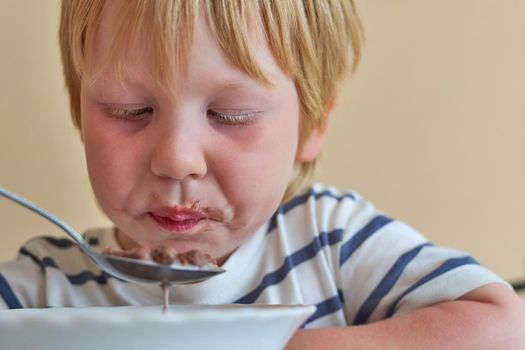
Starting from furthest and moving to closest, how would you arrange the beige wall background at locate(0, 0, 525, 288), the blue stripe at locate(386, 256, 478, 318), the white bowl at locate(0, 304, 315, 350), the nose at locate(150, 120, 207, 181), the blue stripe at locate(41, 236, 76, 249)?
the beige wall background at locate(0, 0, 525, 288), the blue stripe at locate(41, 236, 76, 249), the blue stripe at locate(386, 256, 478, 318), the nose at locate(150, 120, 207, 181), the white bowl at locate(0, 304, 315, 350)

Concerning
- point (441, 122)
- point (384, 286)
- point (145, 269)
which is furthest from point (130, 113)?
point (441, 122)

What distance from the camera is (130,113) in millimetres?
626

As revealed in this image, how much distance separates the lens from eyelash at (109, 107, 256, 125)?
622 mm

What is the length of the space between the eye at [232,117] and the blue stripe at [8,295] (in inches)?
11.1

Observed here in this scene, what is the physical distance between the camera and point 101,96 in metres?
0.63

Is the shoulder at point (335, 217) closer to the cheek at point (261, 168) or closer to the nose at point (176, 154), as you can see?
the cheek at point (261, 168)

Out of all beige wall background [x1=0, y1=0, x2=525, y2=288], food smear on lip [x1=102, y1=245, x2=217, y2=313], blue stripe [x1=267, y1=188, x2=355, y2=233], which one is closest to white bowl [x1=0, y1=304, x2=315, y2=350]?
food smear on lip [x1=102, y1=245, x2=217, y2=313]

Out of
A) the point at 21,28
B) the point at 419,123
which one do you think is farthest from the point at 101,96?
the point at 419,123

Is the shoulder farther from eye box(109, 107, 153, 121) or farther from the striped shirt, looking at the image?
eye box(109, 107, 153, 121)

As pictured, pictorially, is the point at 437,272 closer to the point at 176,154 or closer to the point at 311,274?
the point at 311,274

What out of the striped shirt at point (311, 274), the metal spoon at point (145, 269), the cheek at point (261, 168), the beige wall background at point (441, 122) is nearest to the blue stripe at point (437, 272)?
the striped shirt at point (311, 274)

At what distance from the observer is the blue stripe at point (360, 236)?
0.77 m

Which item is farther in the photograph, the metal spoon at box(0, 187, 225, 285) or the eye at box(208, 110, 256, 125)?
the eye at box(208, 110, 256, 125)

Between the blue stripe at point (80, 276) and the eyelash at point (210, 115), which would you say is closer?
the eyelash at point (210, 115)
